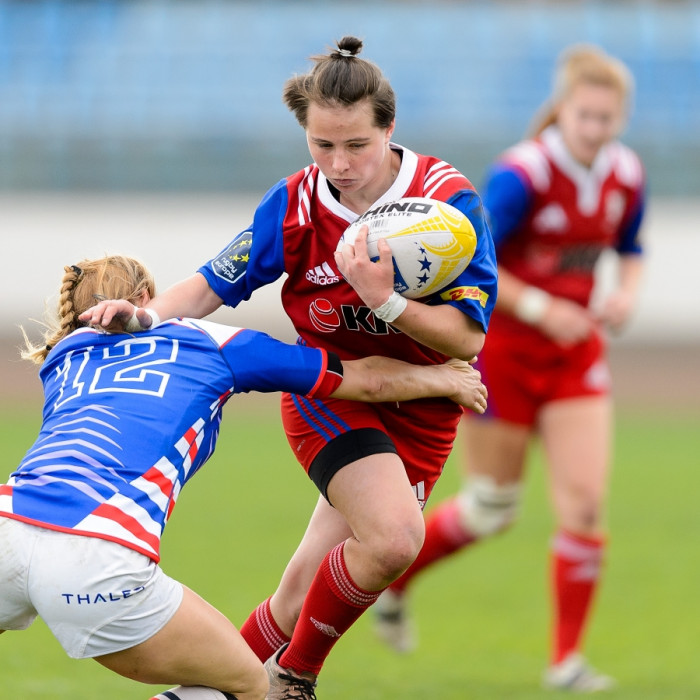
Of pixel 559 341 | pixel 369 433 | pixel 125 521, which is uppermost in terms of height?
pixel 559 341

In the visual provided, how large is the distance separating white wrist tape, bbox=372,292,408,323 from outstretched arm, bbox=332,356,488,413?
21 centimetres

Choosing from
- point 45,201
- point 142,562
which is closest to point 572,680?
point 142,562

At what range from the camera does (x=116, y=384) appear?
333cm

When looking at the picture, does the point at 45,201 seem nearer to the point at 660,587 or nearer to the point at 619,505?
the point at 619,505

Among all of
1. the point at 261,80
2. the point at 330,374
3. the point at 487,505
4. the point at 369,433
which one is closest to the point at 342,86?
the point at 330,374

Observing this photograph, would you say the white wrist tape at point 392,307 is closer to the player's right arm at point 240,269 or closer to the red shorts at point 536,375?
the player's right arm at point 240,269

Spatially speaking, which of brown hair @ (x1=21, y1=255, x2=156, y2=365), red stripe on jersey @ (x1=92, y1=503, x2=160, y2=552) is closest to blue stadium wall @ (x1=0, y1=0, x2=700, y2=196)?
brown hair @ (x1=21, y1=255, x2=156, y2=365)

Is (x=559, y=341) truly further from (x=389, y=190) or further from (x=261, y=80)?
(x=261, y=80)

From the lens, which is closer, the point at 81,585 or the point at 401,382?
the point at 81,585

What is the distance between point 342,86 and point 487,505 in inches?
120

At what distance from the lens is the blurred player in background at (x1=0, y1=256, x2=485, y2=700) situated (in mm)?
3111

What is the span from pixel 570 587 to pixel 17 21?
56.6 ft

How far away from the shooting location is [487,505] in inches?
243

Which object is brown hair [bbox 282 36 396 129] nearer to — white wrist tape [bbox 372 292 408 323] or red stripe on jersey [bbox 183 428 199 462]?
white wrist tape [bbox 372 292 408 323]
